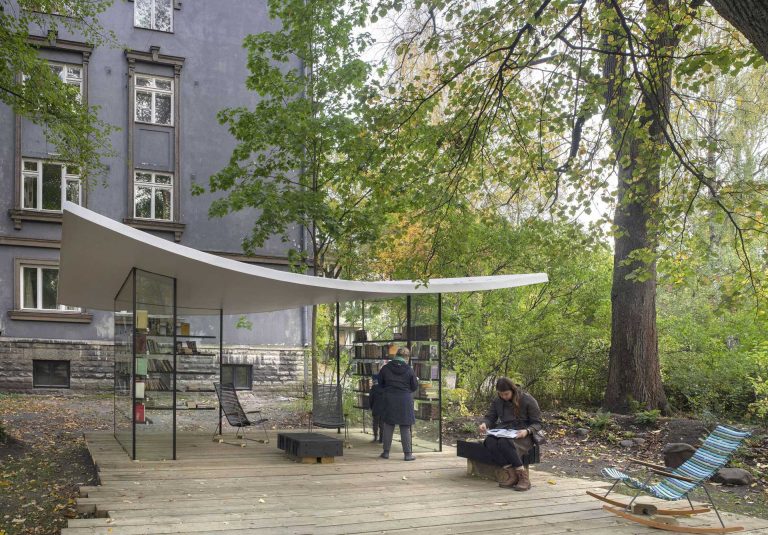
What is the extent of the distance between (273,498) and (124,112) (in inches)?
595

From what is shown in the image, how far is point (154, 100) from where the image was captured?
20.2 meters

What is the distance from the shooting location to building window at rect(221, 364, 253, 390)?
20.4 m

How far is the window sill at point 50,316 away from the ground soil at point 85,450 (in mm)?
2331

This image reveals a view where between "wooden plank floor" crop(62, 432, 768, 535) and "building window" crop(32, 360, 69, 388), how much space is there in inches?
390

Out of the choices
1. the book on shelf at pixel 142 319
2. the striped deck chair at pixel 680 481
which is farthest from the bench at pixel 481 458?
the book on shelf at pixel 142 319

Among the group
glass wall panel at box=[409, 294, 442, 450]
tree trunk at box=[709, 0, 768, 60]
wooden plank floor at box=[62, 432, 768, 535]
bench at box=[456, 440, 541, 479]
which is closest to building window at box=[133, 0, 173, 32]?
glass wall panel at box=[409, 294, 442, 450]

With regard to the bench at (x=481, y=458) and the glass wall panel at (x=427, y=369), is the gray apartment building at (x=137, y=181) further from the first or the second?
the bench at (x=481, y=458)

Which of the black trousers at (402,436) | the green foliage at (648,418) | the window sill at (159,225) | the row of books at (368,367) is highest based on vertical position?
the window sill at (159,225)

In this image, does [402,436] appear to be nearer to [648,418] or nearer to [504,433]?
[504,433]

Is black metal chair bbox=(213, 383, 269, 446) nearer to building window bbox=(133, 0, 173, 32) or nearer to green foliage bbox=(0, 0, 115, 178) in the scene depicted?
green foliage bbox=(0, 0, 115, 178)

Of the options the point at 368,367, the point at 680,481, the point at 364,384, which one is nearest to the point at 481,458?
the point at 680,481

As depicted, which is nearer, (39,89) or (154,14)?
(39,89)

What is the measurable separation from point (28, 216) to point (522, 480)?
48.8 ft

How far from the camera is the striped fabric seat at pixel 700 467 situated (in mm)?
6449
